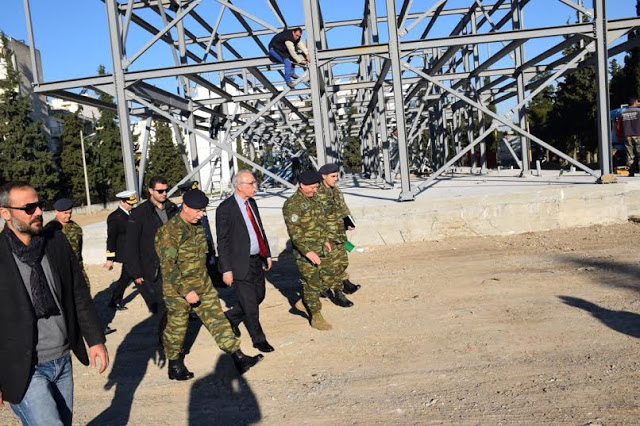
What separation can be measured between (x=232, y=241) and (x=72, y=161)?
118 ft

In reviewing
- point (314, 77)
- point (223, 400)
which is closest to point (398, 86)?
point (314, 77)

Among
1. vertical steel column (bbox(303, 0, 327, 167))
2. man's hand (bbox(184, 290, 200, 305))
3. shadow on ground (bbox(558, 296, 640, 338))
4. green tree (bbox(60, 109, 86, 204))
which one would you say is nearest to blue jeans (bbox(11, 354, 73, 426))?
man's hand (bbox(184, 290, 200, 305))

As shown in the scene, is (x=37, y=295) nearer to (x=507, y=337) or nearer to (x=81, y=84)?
(x=507, y=337)

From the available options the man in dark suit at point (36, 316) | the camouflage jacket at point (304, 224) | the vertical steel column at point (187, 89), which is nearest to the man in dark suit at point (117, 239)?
the camouflage jacket at point (304, 224)

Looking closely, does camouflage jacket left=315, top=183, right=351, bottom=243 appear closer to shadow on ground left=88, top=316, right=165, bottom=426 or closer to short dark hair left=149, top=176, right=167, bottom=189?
short dark hair left=149, top=176, right=167, bottom=189

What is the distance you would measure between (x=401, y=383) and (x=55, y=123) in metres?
46.0

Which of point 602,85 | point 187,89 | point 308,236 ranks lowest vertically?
point 308,236

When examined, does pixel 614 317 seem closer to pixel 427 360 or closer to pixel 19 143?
pixel 427 360

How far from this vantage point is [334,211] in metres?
6.59

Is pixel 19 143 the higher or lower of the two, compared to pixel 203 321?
higher

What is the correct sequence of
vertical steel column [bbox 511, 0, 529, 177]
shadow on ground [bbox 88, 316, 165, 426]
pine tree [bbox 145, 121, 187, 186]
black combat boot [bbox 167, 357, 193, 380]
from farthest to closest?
1. pine tree [bbox 145, 121, 187, 186]
2. vertical steel column [bbox 511, 0, 529, 177]
3. black combat boot [bbox 167, 357, 193, 380]
4. shadow on ground [bbox 88, 316, 165, 426]

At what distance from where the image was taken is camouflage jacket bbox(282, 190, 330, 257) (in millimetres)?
5773

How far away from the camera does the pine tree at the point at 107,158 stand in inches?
1543

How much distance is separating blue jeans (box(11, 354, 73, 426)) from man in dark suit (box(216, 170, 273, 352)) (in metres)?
2.33
